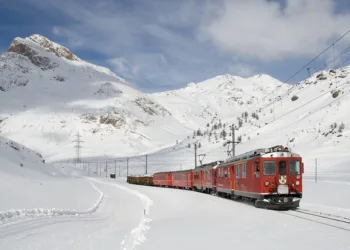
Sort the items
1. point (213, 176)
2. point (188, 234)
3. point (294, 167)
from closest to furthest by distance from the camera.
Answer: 1. point (188, 234)
2. point (294, 167)
3. point (213, 176)

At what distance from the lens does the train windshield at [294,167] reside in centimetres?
2389

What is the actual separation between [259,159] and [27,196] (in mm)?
12534

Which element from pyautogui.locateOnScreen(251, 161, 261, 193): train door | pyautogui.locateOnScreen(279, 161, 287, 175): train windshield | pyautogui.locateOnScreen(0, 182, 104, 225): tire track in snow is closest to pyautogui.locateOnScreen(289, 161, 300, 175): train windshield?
pyautogui.locateOnScreen(279, 161, 287, 175): train windshield

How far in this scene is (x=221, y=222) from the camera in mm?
17047

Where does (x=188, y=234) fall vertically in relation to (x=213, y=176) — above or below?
below

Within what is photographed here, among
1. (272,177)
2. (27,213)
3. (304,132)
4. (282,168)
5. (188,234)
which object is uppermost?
(304,132)

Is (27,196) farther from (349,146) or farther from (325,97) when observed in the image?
(325,97)

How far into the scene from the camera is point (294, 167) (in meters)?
24.1

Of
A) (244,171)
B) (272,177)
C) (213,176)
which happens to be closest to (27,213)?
(272,177)

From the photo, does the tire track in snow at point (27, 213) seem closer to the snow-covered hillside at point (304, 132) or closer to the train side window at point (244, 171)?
the train side window at point (244, 171)

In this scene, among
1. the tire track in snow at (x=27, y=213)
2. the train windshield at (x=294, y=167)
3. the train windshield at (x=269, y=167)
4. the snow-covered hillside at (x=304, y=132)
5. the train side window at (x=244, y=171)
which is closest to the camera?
the tire track in snow at (x=27, y=213)

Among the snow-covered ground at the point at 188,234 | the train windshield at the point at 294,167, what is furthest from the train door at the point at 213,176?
the snow-covered ground at the point at 188,234

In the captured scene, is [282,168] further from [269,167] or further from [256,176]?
[256,176]

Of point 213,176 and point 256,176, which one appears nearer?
point 256,176
